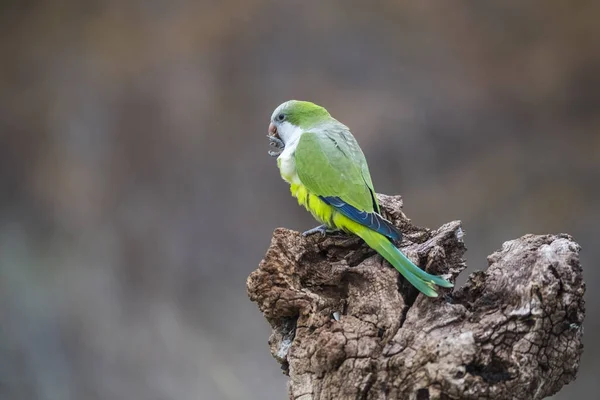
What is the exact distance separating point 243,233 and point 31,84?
5.97 feet

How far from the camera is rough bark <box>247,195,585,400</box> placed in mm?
1631

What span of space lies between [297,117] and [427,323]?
1.28 metres

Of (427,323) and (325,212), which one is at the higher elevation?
(325,212)

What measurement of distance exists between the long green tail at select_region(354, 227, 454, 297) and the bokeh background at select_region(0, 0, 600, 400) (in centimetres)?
177

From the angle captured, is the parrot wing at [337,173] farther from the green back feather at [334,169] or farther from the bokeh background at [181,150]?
the bokeh background at [181,150]

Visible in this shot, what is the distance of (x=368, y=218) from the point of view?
2.18 m

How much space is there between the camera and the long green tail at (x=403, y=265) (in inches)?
73.3

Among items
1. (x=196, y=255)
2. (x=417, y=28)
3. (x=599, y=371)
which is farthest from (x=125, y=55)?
(x=599, y=371)

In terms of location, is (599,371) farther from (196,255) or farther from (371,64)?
(196,255)

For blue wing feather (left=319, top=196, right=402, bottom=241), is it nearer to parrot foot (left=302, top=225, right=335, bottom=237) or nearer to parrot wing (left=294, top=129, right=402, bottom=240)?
parrot wing (left=294, top=129, right=402, bottom=240)

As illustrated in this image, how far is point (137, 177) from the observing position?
161 inches

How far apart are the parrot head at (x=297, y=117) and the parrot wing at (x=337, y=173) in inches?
6.1

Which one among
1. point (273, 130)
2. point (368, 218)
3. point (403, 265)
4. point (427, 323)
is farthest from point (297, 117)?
point (427, 323)

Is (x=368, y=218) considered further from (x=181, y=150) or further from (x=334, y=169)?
(x=181, y=150)
